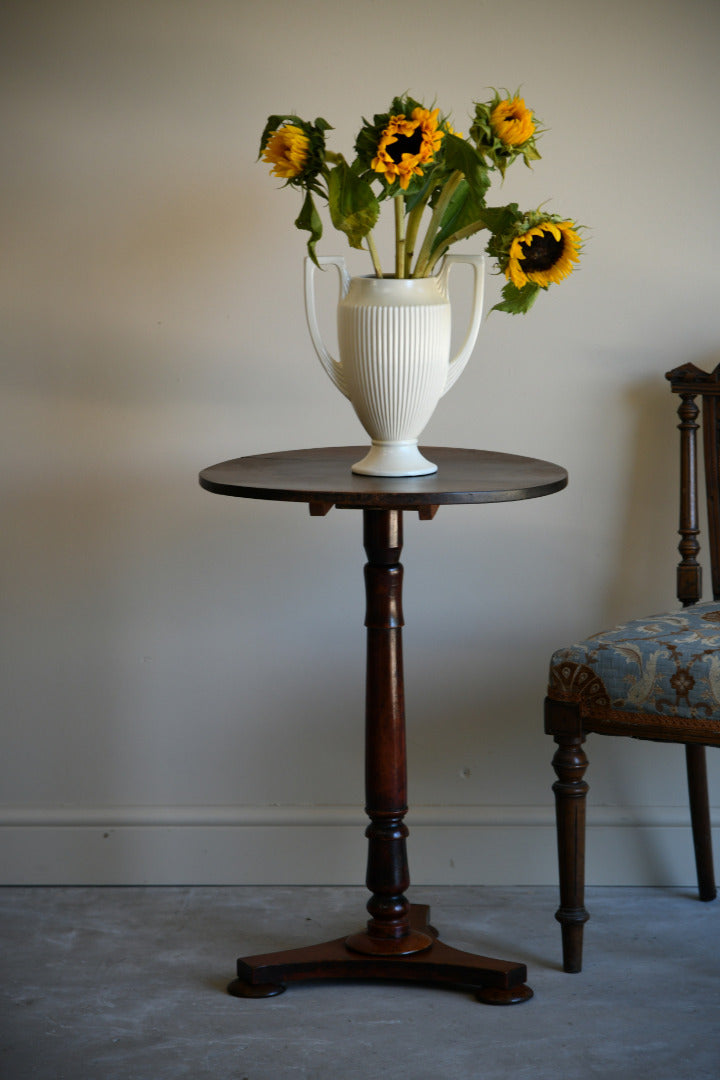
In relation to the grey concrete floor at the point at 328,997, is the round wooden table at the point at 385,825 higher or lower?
higher

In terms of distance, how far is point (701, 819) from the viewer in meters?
2.12

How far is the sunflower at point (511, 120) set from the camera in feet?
5.20

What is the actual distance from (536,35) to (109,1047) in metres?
1.84

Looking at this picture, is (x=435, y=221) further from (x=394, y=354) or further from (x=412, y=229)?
(x=394, y=354)

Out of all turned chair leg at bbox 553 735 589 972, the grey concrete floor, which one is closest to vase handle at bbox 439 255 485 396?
turned chair leg at bbox 553 735 589 972

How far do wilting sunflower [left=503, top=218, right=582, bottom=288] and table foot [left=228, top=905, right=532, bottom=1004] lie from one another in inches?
40.5

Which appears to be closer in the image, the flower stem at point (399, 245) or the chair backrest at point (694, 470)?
the flower stem at point (399, 245)

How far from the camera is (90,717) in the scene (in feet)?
7.34

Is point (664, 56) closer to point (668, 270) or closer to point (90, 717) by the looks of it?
point (668, 270)

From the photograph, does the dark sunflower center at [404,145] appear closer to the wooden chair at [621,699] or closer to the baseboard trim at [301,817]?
the wooden chair at [621,699]

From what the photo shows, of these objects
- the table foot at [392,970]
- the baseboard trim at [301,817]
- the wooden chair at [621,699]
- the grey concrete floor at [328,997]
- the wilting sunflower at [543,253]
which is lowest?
the grey concrete floor at [328,997]

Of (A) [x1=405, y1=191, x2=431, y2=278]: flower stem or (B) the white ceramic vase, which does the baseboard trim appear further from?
(A) [x1=405, y1=191, x2=431, y2=278]: flower stem

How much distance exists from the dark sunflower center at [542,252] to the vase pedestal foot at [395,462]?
0.30m

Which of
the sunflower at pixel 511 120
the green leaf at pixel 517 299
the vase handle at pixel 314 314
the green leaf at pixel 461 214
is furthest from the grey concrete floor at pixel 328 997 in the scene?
the sunflower at pixel 511 120
